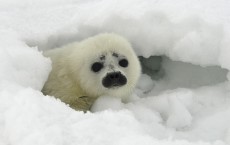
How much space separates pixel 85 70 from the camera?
419 cm

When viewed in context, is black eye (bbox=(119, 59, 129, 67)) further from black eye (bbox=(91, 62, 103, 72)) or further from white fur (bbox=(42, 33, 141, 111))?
black eye (bbox=(91, 62, 103, 72))

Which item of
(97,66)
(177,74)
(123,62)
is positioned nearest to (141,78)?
(177,74)

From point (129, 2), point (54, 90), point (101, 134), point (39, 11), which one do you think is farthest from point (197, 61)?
point (101, 134)

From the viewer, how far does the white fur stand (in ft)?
13.5

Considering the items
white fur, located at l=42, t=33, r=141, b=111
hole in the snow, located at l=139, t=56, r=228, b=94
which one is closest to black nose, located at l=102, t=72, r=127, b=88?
white fur, located at l=42, t=33, r=141, b=111

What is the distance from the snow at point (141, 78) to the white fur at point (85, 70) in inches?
6.6

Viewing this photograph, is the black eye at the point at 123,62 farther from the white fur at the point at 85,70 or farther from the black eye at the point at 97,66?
the black eye at the point at 97,66

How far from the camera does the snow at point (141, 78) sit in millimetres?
2330

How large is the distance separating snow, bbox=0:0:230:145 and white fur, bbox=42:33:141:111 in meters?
0.17

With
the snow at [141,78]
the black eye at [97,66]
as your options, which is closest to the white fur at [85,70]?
the black eye at [97,66]

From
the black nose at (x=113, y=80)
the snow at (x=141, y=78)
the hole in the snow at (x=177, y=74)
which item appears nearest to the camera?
the snow at (x=141, y=78)

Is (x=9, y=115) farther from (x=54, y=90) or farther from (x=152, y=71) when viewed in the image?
(x=152, y=71)

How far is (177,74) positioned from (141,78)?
0.47 metres

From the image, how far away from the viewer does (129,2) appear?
4.45 m
